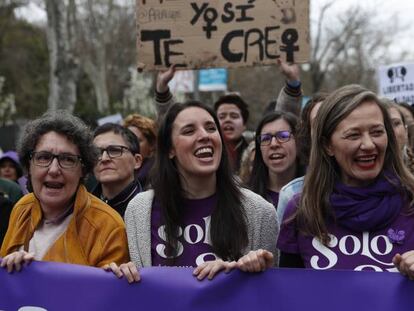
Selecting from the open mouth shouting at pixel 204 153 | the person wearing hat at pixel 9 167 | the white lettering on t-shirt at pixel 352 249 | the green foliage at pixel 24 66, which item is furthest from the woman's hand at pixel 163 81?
the green foliage at pixel 24 66

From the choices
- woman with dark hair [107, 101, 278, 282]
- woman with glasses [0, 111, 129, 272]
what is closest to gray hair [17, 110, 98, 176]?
woman with glasses [0, 111, 129, 272]

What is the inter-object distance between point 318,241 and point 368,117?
1.77 feet

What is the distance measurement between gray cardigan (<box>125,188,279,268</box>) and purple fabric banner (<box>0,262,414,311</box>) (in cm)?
22

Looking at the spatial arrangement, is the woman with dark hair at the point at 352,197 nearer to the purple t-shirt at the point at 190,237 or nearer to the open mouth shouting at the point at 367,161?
the open mouth shouting at the point at 367,161

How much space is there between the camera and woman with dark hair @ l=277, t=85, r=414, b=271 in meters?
2.89

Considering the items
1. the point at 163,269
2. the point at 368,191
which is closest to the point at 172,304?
the point at 163,269

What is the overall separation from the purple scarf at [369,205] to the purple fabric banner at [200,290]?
0.66ft

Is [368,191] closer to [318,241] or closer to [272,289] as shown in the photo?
[318,241]

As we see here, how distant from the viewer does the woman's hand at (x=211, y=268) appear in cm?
293

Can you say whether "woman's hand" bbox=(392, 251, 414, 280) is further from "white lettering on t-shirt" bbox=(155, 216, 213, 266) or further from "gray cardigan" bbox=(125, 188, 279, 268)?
"white lettering on t-shirt" bbox=(155, 216, 213, 266)

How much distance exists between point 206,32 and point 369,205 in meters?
2.69

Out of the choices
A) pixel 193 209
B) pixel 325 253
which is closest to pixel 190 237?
pixel 193 209

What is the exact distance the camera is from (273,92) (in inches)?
1612

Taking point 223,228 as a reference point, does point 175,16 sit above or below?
above
